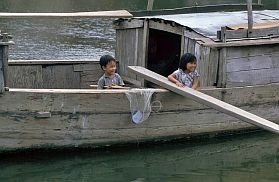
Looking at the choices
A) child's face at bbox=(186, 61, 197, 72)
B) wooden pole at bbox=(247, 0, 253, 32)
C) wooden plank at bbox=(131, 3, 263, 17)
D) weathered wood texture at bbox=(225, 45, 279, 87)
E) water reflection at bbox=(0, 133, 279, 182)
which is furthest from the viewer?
wooden plank at bbox=(131, 3, 263, 17)

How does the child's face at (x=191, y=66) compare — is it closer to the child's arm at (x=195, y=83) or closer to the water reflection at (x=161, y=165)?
the child's arm at (x=195, y=83)

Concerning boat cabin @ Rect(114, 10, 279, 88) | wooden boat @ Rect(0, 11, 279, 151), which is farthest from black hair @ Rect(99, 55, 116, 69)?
boat cabin @ Rect(114, 10, 279, 88)

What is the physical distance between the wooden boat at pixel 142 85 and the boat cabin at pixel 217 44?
0.05 feet

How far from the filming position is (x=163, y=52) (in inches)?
408

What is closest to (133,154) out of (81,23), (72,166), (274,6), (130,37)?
(72,166)

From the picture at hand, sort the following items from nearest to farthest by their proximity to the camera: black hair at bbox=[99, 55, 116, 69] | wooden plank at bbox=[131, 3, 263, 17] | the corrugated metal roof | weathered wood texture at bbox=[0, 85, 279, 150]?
weathered wood texture at bbox=[0, 85, 279, 150]
black hair at bbox=[99, 55, 116, 69]
the corrugated metal roof
wooden plank at bbox=[131, 3, 263, 17]

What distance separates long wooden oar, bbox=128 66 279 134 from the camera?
23.7ft

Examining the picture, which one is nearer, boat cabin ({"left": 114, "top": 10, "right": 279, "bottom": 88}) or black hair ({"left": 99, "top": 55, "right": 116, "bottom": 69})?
black hair ({"left": 99, "top": 55, "right": 116, "bottom": 69})

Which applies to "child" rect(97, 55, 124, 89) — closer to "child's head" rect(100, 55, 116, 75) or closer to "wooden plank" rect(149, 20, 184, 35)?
"child's head" rect(100, 55, 116, 75)

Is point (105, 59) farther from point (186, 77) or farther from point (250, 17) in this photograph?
point (250, 17)

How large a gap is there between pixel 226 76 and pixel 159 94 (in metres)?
1.13

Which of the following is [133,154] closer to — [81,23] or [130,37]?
[130,37]

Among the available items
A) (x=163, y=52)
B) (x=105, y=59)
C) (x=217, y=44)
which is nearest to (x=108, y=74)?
(x=105, y=59)

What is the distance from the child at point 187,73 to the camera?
8.20 meters
